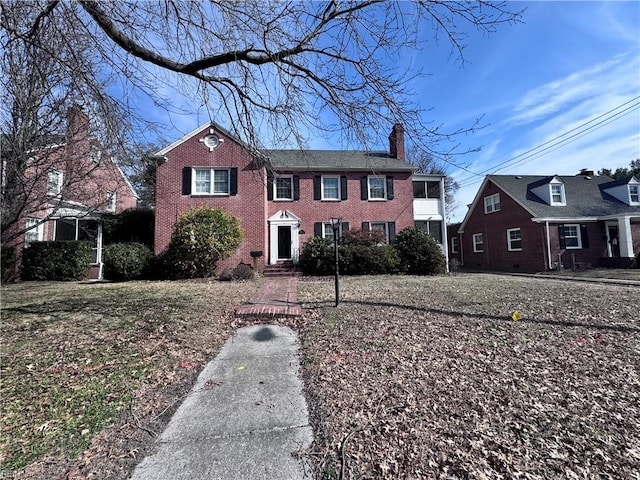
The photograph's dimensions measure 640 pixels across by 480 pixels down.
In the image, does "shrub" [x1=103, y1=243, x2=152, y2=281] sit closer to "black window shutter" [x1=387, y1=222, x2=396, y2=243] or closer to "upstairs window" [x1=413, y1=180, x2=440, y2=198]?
"black window shutter" [x1=387, y1=222, x2=396, y2=243]

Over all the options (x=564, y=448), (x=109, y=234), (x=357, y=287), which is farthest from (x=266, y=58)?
Result: (x=109, y=234)

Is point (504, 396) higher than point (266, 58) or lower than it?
lower

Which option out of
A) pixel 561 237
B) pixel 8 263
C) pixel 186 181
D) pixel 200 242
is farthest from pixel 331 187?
pixel 8 263

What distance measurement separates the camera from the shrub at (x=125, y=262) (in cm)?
1265

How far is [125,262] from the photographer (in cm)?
1270

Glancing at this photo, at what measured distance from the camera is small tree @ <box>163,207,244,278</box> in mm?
12656

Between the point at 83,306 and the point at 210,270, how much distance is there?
21.0 ft

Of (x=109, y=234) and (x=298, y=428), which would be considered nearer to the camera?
(x=298, y=428)

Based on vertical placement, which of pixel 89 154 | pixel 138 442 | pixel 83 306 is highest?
pixel 89 154

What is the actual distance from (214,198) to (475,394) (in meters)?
13.2

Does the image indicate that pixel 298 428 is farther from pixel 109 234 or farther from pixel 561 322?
pixel 109 234

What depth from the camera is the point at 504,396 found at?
2.88 m

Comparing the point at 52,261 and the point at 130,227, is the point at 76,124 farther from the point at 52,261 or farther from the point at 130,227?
the point at 52,261

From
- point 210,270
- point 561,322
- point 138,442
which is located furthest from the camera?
point 210,270
